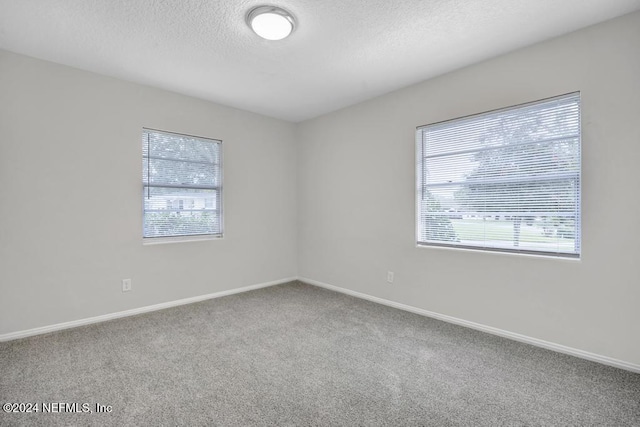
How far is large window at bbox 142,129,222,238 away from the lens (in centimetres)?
344

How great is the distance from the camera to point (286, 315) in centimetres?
328

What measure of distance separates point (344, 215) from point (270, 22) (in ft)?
8.42

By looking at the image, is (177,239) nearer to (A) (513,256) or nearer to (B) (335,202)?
(B) (335,202)

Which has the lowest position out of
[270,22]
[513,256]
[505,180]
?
[513,256]

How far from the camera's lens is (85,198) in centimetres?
299

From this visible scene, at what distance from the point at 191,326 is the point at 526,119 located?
12.1 feet

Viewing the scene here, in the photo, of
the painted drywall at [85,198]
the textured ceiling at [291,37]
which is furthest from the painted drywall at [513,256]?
the painted drywall at [85,198]

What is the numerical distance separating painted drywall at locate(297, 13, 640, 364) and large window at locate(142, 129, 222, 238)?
160 centimetres

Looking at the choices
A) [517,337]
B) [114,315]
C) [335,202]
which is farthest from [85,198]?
[517,337]

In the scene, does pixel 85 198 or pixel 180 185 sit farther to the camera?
pixel 180 185

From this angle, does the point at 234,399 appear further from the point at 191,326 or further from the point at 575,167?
the point at 575,167

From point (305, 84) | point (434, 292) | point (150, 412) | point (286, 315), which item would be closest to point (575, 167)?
point (434, 292)

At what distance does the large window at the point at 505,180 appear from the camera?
7.96 feet

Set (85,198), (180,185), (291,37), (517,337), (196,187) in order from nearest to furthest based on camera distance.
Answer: (291,37)
(517,337)
(85,198)
(180,185)
(196,187)
